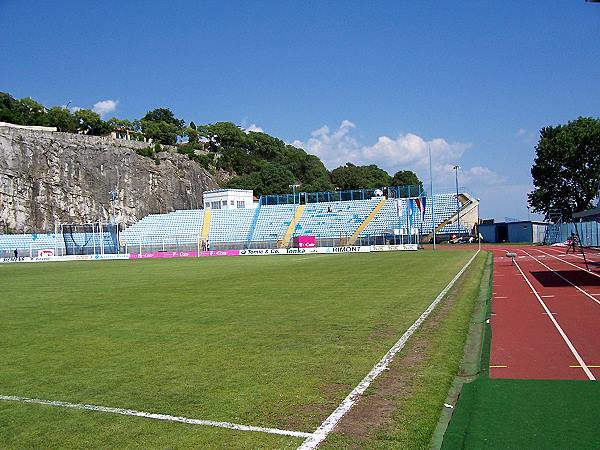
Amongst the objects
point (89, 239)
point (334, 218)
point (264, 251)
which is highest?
point (334, 218)

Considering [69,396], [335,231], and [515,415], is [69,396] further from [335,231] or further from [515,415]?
[335,231]

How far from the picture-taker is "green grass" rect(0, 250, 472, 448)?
545 centimetres

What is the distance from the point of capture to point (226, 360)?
8258 mm

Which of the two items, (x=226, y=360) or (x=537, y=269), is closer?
(x=226, y=360)

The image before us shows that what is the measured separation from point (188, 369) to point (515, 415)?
4.43 meters

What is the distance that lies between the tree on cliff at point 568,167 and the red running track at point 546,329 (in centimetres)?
5656

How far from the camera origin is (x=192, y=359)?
843 cm

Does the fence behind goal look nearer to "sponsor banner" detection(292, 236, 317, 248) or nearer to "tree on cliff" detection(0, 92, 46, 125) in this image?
"sponsor banner" detection(292, 236, 317, 248)

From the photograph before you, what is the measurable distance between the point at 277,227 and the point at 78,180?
38253mm

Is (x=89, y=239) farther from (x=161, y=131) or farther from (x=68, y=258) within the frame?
(x=161, y=131)

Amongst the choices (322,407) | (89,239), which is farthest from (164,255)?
(322,407)

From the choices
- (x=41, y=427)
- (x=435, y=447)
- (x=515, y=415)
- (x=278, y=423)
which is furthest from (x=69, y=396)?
(x=515, y=415)

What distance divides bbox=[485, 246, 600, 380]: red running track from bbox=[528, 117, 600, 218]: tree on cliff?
56.6 meters

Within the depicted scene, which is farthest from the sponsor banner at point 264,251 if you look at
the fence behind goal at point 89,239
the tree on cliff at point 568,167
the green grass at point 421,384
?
the green grass at point 421,384
